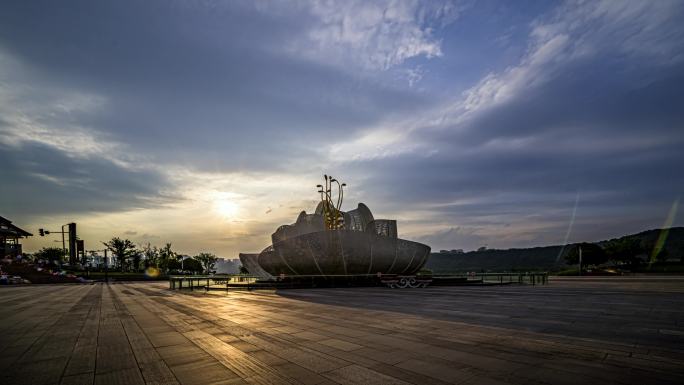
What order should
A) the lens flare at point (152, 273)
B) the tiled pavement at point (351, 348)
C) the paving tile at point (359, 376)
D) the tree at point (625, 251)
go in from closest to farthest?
1. the paving tile at point (359, 376)
2. the tiled pavement at point (351, 348)
3. the lens flare at point (152, 273)
4. the tree at point (625, 251)

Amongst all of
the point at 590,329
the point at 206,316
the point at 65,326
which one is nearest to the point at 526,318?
the point at 590,329

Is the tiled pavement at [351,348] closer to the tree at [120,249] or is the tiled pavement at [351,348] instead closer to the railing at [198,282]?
the railing at [198,282]

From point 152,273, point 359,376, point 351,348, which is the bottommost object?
point 152,273

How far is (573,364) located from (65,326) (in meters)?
12.0

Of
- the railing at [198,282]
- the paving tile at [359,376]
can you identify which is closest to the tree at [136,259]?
the railing at [198,282]

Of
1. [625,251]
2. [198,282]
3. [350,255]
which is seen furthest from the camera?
[625,251]

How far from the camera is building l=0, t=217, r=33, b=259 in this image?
5850cm

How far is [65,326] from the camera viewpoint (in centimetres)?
953

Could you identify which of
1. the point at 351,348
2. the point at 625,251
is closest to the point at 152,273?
the point at 351,348

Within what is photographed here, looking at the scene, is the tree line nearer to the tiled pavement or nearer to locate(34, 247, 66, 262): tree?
locate(34, 247, 66, 262): tree

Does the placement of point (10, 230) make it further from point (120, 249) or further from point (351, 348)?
point (351, 348)

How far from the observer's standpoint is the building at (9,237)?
192 ft

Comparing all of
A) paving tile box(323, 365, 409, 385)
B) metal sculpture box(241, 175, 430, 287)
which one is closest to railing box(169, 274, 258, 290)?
metal sculpture box(241, 175, 430, 287)

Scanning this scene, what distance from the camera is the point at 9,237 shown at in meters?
62.7
